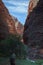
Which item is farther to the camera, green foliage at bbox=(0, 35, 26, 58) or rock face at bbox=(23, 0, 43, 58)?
rock face at bbox=(23, 0, 43, 58)

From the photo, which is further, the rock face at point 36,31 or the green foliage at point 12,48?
the rock face at point 36,31

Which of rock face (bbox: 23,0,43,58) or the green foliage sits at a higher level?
the green foliage

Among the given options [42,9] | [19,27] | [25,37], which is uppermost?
[42,9]

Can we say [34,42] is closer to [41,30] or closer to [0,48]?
[41,30]

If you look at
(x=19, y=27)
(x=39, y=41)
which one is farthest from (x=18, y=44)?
(x=19, y=27)

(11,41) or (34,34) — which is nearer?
(11,41)

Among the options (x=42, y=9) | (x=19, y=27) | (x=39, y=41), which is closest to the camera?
(x=39, y=41)

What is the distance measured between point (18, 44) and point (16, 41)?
1.72 ft

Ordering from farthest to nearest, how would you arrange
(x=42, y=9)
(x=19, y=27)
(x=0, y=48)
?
(x=19, y=27) → (x=42, y=9) → (x=0, y=48)

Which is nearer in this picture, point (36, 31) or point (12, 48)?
point (12, 48)

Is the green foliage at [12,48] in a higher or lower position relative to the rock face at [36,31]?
higher

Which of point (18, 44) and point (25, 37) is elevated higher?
point (18, 44)

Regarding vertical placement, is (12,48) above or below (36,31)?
above

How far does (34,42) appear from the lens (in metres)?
37.2
